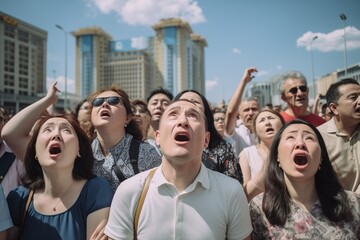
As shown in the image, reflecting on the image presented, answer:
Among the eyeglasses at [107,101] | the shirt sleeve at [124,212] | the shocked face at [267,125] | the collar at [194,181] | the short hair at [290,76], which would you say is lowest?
the shirt sleeve at [124,212]

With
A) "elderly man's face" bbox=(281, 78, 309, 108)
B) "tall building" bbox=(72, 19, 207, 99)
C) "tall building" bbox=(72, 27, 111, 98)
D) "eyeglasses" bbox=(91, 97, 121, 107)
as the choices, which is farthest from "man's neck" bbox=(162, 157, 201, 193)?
"tall building" bbox=(72, 27, 111, 98)

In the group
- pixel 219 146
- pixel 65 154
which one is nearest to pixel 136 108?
pixel 219 146

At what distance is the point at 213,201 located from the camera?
1.87 meters

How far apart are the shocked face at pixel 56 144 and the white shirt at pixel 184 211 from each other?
2.32 feet

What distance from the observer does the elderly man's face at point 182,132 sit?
6.21ft

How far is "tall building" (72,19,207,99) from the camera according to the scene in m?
97.5

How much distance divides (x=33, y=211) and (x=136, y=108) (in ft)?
10.1

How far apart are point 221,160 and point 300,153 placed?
88 centimetres

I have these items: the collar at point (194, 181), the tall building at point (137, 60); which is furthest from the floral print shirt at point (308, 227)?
the tall building at point (137, 60)

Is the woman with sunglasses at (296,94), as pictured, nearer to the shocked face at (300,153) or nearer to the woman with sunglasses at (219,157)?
the woman with sunglasses at (219,157)

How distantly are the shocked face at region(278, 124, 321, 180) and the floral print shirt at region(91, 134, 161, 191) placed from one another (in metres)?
1.23

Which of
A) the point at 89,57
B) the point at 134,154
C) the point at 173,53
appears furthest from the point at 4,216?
the point at 89,57

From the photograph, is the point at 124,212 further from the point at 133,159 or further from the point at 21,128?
the point at 21,128

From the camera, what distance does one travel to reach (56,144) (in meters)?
2.35
